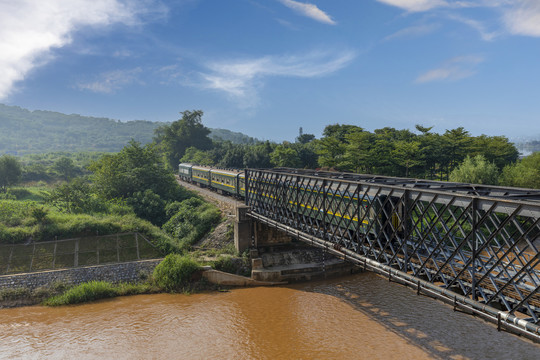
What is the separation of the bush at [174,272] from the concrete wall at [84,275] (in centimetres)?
134

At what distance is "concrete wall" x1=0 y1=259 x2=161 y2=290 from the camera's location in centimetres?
2345

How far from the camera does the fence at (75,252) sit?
82.4 ft

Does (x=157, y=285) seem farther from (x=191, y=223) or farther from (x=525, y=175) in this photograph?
(x=525, y=175)

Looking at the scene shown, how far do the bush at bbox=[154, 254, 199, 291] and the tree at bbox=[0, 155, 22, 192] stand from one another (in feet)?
151

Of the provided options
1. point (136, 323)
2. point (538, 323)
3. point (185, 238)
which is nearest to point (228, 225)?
point (185, 238)

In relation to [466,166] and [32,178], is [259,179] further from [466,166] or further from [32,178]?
[32,178]

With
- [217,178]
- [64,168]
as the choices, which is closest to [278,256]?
[217,178]

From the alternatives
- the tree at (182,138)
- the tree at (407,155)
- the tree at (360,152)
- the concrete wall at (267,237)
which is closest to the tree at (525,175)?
the tree at (407,155)

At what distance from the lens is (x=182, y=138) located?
345ft

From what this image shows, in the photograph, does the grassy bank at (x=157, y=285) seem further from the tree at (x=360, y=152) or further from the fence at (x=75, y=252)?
the tree at (x=360, y=152)

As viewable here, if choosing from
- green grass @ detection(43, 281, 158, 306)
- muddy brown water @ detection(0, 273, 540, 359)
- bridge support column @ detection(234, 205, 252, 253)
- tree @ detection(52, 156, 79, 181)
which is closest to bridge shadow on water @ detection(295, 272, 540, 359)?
muddy brown water @ detection(0, 273, 540, 359)

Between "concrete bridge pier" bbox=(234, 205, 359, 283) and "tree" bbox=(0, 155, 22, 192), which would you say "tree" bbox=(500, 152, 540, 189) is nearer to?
"concrete bridge pier" bbox=(234, 205, 359, 283)

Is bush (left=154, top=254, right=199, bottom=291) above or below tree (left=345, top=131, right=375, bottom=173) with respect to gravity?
below

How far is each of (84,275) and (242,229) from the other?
1265cm
